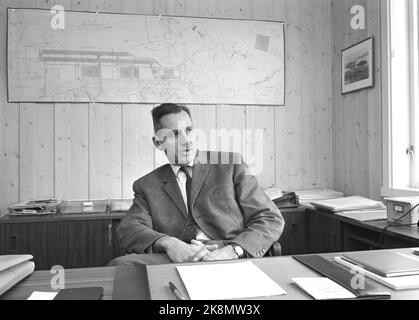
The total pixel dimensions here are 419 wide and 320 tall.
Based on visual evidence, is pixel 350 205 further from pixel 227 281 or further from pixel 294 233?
pixel 227 281

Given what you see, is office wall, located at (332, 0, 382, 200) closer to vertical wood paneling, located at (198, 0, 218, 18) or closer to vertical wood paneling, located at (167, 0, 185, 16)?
vertical wood paneling, located at (198, 0, 218, 18)

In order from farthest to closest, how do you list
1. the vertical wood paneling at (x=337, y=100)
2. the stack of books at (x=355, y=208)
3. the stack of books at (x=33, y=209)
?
the vertical wood paneling at (x=337, y=100) < the stack of books at (x=33, y=209) < the stack of books at (x=355, y=208)

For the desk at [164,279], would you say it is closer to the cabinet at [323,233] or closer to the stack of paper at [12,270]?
the stack of paper at [12,270]

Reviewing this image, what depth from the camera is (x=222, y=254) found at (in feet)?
4.66

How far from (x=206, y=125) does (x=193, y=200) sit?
1.32 metres

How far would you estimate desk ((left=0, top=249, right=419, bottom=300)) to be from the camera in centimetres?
81

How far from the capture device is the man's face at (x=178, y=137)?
175cm

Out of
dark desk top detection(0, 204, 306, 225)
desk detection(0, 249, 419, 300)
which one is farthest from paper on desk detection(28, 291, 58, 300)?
dark desk top detection(0, 204, 306, 225)

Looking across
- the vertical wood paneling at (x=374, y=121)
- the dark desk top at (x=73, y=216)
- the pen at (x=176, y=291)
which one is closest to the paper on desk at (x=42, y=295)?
the pen at (x=176, y=291)

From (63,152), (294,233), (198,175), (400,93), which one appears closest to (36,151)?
(63,152)

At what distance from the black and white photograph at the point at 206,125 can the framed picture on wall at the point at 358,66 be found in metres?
0.01

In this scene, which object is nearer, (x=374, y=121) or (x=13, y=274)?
(x=13, y=274)

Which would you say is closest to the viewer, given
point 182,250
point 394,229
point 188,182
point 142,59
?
point 182,250
